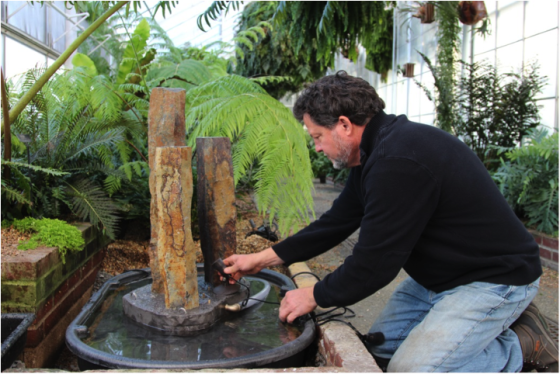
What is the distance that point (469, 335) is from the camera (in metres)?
1.65

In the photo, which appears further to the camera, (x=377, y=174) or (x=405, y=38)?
(x=405, y=38)

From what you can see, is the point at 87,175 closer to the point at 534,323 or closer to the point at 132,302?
the point at 132,302

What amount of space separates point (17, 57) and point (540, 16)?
8.59 m

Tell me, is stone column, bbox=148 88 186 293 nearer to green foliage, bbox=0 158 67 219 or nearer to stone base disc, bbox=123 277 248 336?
stone base disc, bbox=123 277 248 336

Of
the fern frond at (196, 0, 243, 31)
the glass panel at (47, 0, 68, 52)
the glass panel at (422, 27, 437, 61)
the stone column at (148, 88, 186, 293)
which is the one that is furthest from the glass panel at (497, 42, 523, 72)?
the glass panel at (47, 0, 68, 52)

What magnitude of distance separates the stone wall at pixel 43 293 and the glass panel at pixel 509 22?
5.40 m

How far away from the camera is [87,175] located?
2.87 meters

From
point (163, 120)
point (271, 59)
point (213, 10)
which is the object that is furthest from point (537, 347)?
point (271, 59)

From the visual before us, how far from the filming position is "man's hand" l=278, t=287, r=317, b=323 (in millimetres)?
1807

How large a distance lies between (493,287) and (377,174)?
1.96 feet

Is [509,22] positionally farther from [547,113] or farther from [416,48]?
[416,48]

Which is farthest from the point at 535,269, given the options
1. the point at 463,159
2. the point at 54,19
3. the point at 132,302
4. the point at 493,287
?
the point at 54,19

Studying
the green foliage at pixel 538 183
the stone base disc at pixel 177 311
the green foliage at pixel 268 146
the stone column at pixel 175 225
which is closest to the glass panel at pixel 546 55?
the green foliage at pixel 538 183

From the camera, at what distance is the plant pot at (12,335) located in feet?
4.69
